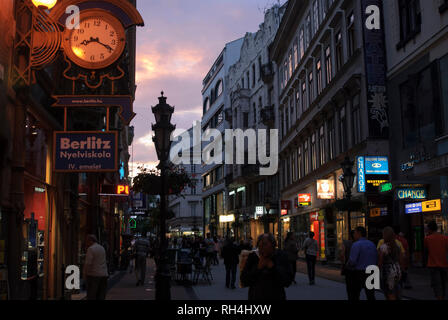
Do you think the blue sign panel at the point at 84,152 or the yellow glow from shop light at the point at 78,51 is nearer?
the blue sign panel at the point at 84,152

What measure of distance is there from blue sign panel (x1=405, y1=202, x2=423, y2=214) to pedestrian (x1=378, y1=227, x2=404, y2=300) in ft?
33.6

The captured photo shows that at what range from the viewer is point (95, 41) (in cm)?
1198

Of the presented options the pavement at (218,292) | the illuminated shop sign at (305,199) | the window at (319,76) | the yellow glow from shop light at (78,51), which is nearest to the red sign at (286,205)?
the illuminated shop sign at (305,199)

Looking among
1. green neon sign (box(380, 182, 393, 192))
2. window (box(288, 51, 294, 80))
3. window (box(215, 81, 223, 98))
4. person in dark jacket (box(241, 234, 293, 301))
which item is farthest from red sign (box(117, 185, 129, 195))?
window (box(215, 81, 223, 98))

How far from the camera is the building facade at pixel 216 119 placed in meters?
70.1

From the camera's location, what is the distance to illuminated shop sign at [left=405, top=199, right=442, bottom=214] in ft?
63.9

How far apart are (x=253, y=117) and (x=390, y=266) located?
148ft

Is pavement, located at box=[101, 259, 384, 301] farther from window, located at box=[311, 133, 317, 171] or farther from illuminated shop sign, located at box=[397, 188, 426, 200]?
window, located at box=[311, 133, 317, 171]

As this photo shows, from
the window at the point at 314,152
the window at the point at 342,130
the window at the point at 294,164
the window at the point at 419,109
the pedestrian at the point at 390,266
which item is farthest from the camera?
the window at the point at 294,164

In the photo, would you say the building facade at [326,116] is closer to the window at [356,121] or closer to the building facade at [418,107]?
the window at [356,121]

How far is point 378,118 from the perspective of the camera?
78.5 feet

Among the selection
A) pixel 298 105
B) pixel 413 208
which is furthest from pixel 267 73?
pixel 413 208

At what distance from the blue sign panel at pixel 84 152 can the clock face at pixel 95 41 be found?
1530 mm
